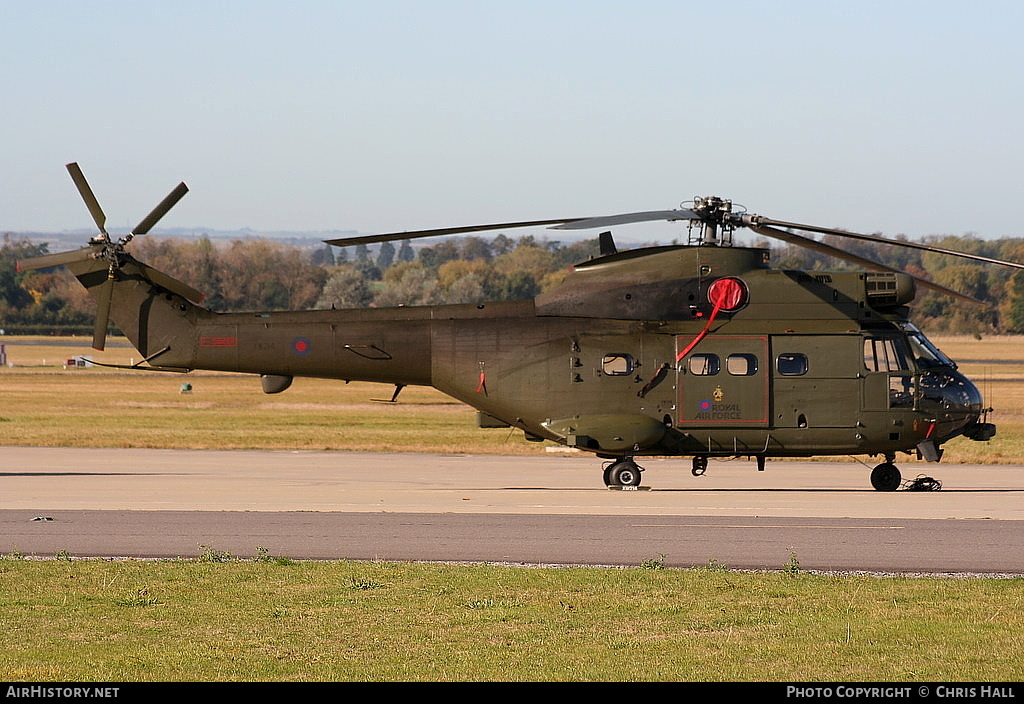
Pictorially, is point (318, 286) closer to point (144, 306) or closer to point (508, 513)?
point (144, 306)

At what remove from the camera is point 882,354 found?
2155cm

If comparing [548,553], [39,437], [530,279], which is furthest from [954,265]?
[548,553]

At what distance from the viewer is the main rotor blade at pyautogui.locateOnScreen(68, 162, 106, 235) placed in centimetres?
2258

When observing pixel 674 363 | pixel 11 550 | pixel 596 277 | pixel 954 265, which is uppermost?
pixel 954 265

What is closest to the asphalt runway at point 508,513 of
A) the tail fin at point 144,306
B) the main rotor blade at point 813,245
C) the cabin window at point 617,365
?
the cabin window at point 617,365

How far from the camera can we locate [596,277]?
71.7 ft

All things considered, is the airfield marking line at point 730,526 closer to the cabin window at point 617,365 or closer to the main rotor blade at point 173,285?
the cabin window at point 617,365

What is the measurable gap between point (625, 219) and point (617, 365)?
3481 mm

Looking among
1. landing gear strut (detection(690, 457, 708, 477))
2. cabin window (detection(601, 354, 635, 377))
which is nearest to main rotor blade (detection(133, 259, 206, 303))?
cabin window (detection(601, 354, 635, 377))

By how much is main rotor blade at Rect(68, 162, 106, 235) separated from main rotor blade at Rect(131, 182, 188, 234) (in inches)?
33.1

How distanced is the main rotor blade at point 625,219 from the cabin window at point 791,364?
3.06m

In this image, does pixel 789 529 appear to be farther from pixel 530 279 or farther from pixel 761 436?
pixel 530 279

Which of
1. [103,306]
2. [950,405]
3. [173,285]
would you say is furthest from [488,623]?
[103,306]

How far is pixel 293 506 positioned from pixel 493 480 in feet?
18.0
